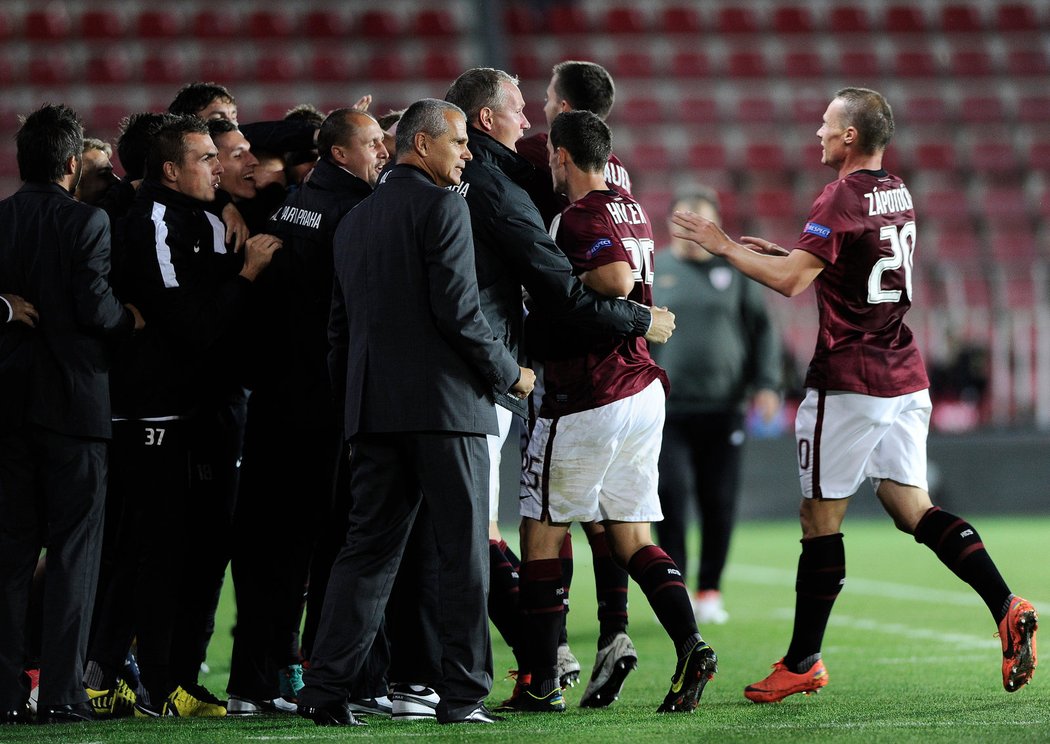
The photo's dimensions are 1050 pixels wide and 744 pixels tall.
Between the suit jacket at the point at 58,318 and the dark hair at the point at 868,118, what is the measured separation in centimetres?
248

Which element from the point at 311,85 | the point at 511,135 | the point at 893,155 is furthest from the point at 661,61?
the point at 511,135

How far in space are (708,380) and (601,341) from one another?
3.34m

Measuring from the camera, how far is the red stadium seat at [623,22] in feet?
61.5

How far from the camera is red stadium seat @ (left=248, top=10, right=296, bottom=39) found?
1830 cm

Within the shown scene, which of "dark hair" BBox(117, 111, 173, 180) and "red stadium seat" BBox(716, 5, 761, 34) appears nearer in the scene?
"dark hair" BBox(117, 111, 173, 180)

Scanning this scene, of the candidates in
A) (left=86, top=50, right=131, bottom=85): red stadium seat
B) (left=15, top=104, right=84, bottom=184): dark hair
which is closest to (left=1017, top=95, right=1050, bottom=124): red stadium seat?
(left=86, top=50, right=131, bottom=85): red stadium seat

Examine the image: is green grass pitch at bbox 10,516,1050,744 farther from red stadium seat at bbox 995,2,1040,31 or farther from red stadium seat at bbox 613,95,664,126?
red stadium seat at bbox 995,2,1040,31

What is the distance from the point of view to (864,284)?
4.84 metres

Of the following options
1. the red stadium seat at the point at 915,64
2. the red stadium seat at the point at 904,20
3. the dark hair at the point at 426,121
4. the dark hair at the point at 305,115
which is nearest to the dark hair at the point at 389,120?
the dark hair at the point at 305,115

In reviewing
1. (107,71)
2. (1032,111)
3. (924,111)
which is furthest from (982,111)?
(107,71)

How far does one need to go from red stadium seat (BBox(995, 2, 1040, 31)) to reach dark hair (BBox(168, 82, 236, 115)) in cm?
1593

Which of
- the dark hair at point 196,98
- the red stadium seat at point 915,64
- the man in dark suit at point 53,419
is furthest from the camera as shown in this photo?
the red stadium seat at point 915,64

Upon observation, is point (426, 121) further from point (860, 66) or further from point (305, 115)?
point (860, 66)

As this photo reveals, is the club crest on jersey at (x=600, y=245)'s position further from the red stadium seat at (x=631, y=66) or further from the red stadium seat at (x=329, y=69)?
the red stadium seat at (x=631, y=66)
